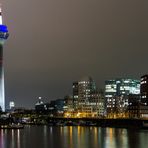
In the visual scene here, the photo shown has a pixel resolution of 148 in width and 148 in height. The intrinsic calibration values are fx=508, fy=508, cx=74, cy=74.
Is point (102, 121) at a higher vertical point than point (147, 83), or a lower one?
lower

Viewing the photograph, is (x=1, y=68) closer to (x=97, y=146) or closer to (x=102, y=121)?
(x=102, y=121)

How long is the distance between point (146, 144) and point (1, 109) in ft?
380

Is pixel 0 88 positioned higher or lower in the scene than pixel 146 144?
higher

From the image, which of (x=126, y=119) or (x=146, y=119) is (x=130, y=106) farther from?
(x=146, y=119)

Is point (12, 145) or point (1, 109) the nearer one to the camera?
point (12, 145)

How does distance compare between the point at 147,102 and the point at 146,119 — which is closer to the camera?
the point at 146,119

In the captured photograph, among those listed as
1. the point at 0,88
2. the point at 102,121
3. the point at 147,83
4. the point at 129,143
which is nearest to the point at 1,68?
the point at 0,88

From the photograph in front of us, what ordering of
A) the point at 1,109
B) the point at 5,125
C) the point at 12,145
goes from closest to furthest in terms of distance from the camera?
the point at 12,145 < the point at 5,125 < the point at 1,109

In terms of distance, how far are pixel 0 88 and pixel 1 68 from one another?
7835mm

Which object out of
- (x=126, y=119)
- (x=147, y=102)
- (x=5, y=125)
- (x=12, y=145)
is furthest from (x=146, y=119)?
(x=12, y=145)

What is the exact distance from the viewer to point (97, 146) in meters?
81.1

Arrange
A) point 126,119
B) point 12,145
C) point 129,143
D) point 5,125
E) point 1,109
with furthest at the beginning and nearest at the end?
point 1,109
point 126,119
point 5,125
point 129,143
point 12,145

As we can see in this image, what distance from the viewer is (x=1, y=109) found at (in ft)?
630

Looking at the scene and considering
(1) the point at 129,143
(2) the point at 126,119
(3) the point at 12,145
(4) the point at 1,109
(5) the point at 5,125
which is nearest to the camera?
(3) the point at 12,145
